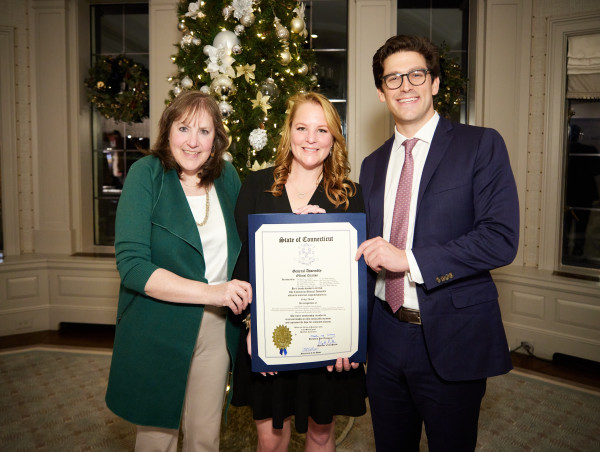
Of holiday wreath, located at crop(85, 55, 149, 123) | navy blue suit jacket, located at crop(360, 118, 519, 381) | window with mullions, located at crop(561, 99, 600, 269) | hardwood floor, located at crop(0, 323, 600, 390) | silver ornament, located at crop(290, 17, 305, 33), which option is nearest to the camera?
navy blue suit jacket, located at crop(360, 118, 519, 381)

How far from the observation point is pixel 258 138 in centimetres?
292

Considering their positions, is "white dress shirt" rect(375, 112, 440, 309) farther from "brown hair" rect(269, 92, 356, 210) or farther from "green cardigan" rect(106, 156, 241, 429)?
"green cardigan" rect(106, 156, 241, 429)

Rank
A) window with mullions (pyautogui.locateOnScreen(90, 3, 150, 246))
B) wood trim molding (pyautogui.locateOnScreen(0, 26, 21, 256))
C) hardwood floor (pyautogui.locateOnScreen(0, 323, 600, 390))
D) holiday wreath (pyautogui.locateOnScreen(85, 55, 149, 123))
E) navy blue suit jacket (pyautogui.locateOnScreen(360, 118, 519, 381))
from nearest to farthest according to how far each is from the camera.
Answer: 1. navy blue suit jacket (pyautogui.locateOnScreen(360, 118, 519, 381))
2. hardwood floor (pyautogui.locateOnScreen(0, 323, 600, 390))
3. wood trim molding (pyautogui.locateOnScreen(0, 26, 21, 256))
4. holiday wreath (pyautogui.locateOnScreen(85, 55, 149, 123))
5. window with mullions (pyautogui.locateOnScreen(90, 3, 150, 246))

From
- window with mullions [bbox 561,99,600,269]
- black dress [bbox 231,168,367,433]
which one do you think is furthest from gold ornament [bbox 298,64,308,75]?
window with mullions [bbox 561,99,600,269]

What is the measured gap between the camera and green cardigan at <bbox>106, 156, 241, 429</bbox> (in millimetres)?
1619

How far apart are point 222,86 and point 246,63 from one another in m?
0.26

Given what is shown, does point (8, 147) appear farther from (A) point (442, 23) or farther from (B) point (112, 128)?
(A) point (442, 23)

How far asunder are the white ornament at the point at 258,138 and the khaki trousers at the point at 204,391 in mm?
1455

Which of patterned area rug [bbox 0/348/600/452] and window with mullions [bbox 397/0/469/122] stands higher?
window with mullions [bbox 397/0/469/122]

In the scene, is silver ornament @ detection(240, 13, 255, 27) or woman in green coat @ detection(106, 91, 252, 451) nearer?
woman in green coat @ detection(106, 91, 252, 451)

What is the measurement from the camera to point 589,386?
3.43 meters

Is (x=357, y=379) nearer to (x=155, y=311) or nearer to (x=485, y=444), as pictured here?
(x=155, y=311)

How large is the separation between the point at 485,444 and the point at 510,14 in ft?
12.4

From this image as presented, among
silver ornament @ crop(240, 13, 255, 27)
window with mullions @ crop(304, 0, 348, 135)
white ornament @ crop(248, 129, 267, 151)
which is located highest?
window with mullions @ crop(304, 0, 348, 135)
